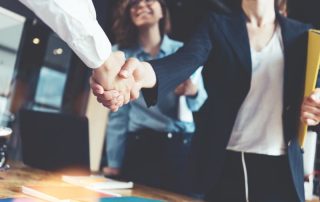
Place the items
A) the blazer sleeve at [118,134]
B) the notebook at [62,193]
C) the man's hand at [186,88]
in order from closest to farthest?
the notebook at [62,193]
the man's hand at [186,88]
the blazer sleeve at [118,134]

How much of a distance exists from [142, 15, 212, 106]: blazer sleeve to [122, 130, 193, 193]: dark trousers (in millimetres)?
777

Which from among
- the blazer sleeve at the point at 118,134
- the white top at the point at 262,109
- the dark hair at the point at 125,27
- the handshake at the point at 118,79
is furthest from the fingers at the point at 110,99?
the dark hair at the point at 125,27

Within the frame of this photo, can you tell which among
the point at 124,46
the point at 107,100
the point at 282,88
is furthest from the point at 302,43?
the point at 124,46

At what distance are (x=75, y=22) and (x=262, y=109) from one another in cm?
67

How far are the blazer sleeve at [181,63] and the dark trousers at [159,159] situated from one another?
78 centimetres

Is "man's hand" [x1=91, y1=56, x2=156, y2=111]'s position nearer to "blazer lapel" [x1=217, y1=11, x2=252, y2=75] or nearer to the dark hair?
"blazer lapel" [x1=217, y1=11, x2=252, y2=75]

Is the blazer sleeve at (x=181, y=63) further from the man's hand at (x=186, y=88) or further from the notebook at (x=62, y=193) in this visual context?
the man's hand at (x=186, y=88)

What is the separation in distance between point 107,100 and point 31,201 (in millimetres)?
390

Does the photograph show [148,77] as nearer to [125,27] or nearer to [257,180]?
[257,180]

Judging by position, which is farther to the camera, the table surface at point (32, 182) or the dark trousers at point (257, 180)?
the dark trousers at point (257, 180)

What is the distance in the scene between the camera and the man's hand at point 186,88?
189cm

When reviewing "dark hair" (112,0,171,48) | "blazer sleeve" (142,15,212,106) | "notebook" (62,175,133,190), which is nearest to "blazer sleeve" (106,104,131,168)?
"dark hair" (112,0,171,48)

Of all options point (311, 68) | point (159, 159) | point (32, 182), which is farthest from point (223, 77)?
point (159, 159)

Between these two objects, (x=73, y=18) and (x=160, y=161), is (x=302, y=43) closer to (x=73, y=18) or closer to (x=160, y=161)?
(x=73, y=18)
